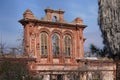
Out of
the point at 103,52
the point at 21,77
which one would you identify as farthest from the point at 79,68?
the point at 103,52

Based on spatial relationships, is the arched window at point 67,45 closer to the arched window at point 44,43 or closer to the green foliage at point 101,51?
the arched window at point 44,43

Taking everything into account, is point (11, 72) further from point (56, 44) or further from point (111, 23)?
point (56, 44)

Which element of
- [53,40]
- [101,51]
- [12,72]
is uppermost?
[53,40]

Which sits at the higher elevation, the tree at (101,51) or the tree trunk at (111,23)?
the tree trunk at (111,23)

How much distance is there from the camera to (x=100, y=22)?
17531mm

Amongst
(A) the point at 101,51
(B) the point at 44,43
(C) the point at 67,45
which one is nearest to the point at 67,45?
(C) the point at 67,45

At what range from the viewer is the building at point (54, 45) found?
3550cm

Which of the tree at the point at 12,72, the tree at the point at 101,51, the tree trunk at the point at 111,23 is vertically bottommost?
the tree at the point at 12,72

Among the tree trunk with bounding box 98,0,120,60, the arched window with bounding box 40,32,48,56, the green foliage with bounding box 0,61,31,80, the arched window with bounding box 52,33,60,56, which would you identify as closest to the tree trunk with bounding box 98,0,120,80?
the tree trunk with bounding box 98,0,120,60

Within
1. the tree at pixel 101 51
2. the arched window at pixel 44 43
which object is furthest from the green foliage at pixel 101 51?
the arched window at pixel 44 43

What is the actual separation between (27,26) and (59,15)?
372 centimetres

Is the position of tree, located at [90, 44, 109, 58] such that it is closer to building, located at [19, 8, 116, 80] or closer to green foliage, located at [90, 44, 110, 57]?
green foliage, located at [90, 44, 110, 57]

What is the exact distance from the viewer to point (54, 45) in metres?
37.7

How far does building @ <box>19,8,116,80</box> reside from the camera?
35500mm
